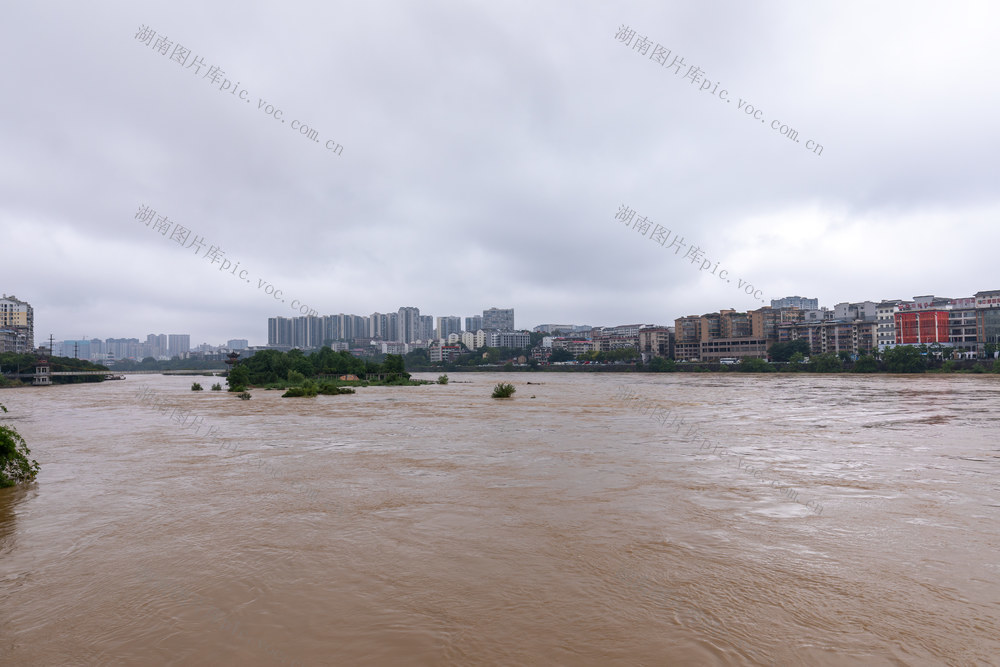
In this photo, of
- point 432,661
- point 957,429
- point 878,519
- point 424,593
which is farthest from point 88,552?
point 957,429

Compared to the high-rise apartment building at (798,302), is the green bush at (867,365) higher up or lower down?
lower down

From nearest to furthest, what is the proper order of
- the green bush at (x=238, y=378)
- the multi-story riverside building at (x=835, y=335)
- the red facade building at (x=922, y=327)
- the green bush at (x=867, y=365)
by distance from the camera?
the green bush at (x=238, y=378), the green bush at (x=867, y=365), the red facade building at (x=922, y=327), the multi-story riverside building at (x=835, y=335)

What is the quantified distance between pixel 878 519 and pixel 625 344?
133573mm

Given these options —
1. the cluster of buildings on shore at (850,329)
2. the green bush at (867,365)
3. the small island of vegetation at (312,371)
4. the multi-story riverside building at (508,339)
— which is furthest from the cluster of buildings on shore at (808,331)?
the small island of vegetation at (312,371)

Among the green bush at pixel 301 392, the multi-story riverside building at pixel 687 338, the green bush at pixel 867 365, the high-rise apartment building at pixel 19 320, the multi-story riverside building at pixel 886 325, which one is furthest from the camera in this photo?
the multi-story riverside building at pixel 687 338

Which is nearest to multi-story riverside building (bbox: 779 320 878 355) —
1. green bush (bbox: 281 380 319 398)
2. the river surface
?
green bush (bbox: 281 380 319 398)

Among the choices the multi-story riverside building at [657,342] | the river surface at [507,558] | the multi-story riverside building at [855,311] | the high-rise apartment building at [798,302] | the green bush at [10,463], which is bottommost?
the river surface at [507,558]

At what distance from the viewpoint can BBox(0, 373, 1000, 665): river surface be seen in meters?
4.21

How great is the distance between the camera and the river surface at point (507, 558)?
421 centimetres

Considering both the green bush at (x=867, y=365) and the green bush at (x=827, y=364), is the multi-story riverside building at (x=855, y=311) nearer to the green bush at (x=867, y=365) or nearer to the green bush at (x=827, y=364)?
the green bush at (x=827, y=364)

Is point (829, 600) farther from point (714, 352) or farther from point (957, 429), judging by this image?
point (714, 352)

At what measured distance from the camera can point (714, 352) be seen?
4154 inches

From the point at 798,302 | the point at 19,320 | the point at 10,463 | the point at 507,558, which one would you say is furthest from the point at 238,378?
the point at 798,302

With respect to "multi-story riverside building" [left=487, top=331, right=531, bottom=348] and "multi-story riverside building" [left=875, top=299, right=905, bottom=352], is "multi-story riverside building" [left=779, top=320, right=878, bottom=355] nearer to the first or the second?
"multi-story riverside building" [left=875, top=299, right=905, bottom=352]
